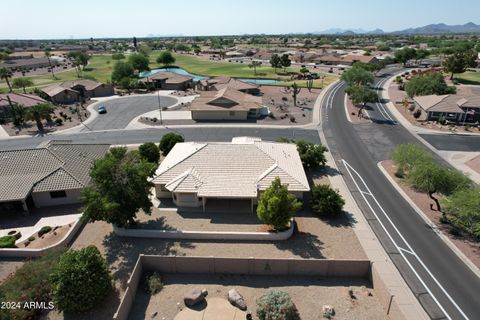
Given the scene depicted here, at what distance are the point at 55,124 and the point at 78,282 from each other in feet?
194

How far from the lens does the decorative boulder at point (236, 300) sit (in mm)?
23767

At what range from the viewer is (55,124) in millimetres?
69875

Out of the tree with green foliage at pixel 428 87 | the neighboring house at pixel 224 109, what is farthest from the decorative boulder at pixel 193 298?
the tree with green foliage at pixel 428 87

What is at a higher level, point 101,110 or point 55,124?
point 101,110

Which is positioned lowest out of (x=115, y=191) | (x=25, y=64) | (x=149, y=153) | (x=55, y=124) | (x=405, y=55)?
(x=55, y=124)

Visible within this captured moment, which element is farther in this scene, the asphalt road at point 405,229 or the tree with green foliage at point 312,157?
the tree with green foliage at point 312,157

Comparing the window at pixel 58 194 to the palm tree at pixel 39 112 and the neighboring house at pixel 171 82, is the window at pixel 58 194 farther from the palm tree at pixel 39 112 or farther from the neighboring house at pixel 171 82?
the neighboring house at pixel 171 82

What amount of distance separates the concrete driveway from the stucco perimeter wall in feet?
157

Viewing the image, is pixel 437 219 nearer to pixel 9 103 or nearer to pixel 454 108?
pixel 454 108

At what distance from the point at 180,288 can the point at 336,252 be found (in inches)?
594

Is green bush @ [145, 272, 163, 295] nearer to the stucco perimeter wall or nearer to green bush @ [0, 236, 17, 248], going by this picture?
the stucco perimeter wall

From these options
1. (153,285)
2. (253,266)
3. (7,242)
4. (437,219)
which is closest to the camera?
(153,285)

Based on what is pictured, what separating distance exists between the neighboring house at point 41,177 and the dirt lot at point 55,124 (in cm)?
2834

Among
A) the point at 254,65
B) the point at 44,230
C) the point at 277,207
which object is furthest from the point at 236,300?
the point at 254,65
